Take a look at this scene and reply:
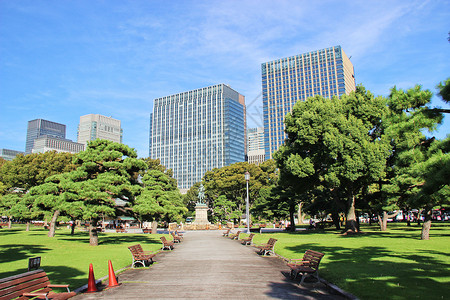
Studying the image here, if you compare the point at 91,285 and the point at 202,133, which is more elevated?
the point at 202,133

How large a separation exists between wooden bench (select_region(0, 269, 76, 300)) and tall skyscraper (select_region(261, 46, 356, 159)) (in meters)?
154

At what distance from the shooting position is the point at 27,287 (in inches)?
264

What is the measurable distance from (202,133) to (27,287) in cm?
17996

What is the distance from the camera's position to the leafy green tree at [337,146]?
2652 cm

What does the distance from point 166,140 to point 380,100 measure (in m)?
175

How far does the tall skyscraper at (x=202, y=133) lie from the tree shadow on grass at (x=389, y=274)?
521 ft

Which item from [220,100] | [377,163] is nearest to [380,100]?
[377,163]

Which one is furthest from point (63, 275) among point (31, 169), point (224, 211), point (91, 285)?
point (224, 211)

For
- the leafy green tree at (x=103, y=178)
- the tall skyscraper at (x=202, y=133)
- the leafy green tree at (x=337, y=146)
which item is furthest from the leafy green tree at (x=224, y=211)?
the tall skyscraper at (x=202, y=133)

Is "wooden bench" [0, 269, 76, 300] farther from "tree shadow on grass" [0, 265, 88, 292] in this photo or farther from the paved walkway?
"tree shadow on grass" [0, 265, 88, 292]

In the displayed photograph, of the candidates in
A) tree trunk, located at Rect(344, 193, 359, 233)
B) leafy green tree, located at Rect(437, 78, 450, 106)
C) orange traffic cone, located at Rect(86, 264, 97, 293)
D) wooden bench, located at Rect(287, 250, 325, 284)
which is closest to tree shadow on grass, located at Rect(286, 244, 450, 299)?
wooden bench, located at Rect(287, 250, 325, 284)

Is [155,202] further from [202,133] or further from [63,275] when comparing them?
[202,133]

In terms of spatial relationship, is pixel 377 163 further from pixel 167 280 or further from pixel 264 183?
pixel 264 183

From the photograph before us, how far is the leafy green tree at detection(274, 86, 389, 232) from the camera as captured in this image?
2652cm
